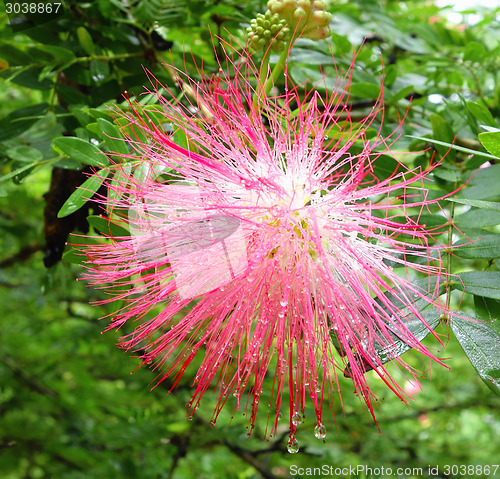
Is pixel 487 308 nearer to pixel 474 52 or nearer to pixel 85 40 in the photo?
pixel 474 52

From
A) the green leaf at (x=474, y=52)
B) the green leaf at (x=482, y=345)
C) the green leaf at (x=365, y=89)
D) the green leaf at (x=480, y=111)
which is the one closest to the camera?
the green leaf at (x=482, y=345)

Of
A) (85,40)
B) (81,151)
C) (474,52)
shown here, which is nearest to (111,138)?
(81,151)

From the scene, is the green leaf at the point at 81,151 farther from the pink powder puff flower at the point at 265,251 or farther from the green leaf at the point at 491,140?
the green leaf at the point at 491,140

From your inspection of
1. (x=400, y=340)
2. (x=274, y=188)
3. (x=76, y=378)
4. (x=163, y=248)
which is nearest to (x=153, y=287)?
(x=163, y=248)

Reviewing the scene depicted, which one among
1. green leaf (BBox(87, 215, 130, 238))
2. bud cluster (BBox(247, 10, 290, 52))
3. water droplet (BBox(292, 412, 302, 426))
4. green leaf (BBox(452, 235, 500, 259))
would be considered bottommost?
water droplet (BBox(292, 412, 302, 426))

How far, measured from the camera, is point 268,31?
1.43 metres

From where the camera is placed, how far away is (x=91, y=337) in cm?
317

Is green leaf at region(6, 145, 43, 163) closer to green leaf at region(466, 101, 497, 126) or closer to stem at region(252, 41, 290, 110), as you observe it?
stem at region(252, 41, 290, 110)

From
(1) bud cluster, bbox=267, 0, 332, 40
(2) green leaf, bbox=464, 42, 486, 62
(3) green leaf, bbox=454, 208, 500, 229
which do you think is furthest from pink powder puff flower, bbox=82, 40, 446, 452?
(2) green leaf, bbox=464, 42, 486, 62

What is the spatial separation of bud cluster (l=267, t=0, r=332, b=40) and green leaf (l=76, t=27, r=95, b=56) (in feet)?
2.45

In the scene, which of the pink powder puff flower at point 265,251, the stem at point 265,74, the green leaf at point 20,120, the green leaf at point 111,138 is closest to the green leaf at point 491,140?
the pink powder puff flower at point 265,251

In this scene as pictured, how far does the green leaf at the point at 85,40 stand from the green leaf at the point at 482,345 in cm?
153

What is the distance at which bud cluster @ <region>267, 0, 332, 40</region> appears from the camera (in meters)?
1.42

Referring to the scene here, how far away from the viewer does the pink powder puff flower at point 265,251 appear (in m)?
1.25
